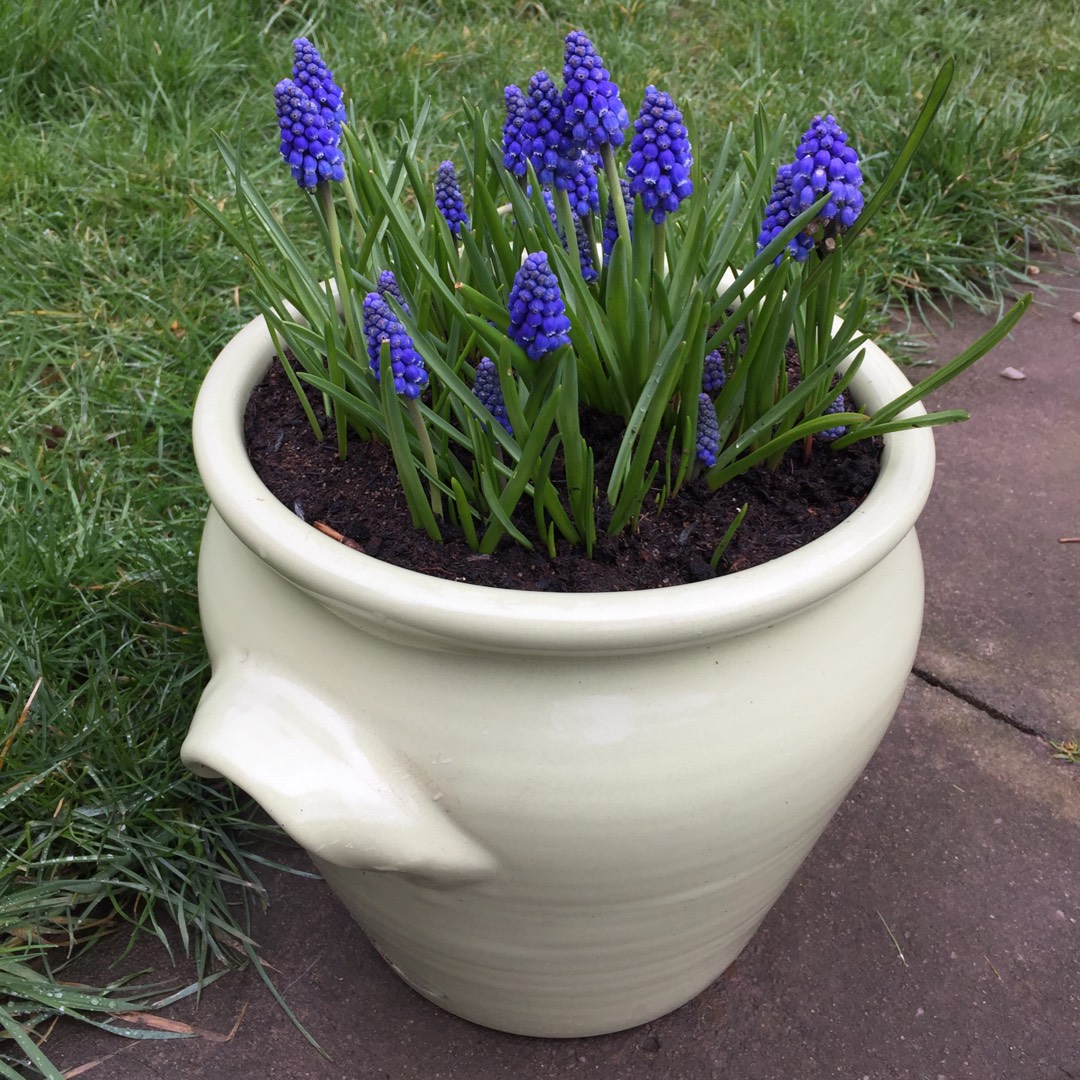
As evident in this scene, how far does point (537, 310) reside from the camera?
0.77 meters

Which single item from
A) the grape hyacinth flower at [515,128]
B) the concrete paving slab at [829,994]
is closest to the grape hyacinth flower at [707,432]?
the grape hyacinth flower at [515,128]

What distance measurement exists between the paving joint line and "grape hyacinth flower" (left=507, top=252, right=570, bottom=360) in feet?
3.43

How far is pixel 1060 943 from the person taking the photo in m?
1.31

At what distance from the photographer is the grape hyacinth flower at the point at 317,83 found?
35.8 inches

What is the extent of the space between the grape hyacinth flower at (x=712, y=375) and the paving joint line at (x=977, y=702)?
30.7 inches

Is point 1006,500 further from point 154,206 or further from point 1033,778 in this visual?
point 154,206

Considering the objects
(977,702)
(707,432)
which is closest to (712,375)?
(707,432)

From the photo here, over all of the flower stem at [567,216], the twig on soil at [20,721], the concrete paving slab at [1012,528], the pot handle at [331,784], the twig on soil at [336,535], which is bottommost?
the twig on soil at [20,721]

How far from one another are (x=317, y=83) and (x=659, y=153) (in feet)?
1.02

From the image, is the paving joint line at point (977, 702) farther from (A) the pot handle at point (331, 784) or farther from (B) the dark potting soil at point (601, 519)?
(A) the pot handle at point (331, 784)

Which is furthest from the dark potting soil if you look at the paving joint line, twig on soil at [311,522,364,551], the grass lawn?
the paving joint line

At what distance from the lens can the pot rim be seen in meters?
0.75

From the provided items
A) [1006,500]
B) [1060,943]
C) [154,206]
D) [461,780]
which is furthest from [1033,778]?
[154,206]

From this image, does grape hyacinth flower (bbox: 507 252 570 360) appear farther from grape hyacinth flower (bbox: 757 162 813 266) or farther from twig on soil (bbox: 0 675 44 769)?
twig on soil (bbox: 0 675 44 769)
